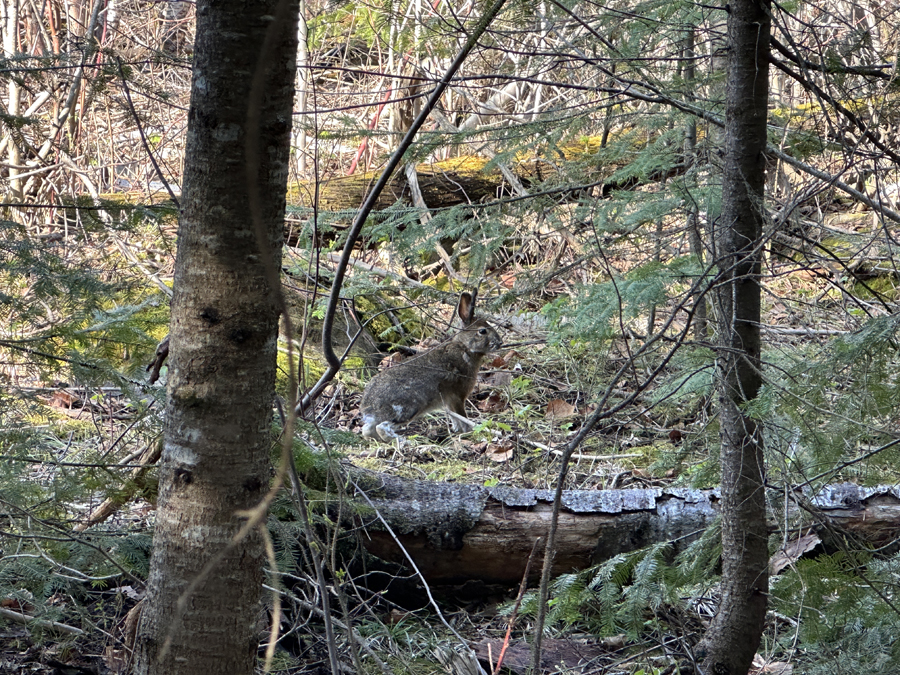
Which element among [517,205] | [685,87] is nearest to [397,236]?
[517,205]

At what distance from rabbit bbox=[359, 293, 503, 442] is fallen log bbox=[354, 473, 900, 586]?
214 cm

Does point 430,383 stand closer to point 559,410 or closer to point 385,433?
point 385,433

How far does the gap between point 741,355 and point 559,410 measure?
4.38 meters

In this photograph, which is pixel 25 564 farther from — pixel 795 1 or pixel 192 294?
pixel 795 1

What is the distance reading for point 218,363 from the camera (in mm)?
1908

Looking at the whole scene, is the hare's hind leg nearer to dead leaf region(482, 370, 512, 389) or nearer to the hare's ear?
the hare's ear

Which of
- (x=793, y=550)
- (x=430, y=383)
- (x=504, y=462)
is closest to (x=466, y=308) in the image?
(x=430, y=383)

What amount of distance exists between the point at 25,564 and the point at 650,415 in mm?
5209

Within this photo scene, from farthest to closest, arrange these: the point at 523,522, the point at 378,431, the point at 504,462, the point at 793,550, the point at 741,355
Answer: the point at 378,431 → the point at 504,462 → the point at 523,522 → the point at 793,550 → the point at 741,355

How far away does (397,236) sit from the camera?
506cm

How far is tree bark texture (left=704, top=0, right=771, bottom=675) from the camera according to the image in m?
3.11

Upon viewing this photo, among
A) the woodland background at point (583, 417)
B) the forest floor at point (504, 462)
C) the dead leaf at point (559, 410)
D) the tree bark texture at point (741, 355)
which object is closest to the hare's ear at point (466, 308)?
the forest floor at point (504, 462)

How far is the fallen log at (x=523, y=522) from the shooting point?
4.36 m

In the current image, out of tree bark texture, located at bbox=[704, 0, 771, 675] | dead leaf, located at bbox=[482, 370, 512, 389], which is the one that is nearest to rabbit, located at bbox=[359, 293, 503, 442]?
dead leaf, located at bbox=[482, 370, 512, 389]
